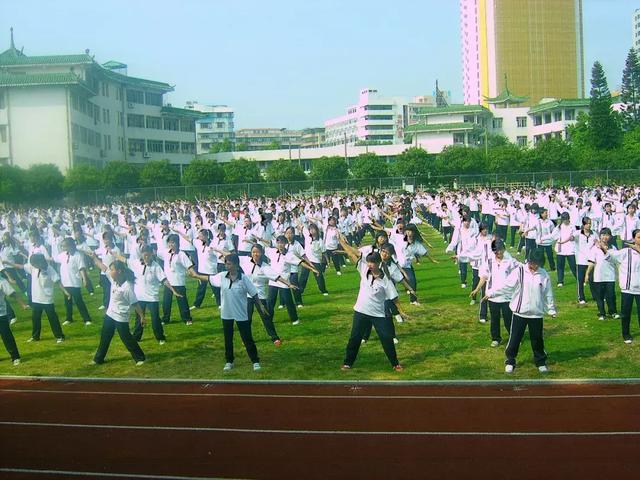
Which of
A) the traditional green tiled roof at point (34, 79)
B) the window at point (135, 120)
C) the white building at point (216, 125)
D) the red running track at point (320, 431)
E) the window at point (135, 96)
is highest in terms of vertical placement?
the white building at point (216, 125)

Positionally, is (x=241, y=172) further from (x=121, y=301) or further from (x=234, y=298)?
(x=234, y=298)

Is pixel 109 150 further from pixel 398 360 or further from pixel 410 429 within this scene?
pixel 410 429

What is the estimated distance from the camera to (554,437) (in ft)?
27.7

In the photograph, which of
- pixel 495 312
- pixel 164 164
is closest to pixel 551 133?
pixel 164 164

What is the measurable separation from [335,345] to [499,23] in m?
116

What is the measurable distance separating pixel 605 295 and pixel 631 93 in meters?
67.6

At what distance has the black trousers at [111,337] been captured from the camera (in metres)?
12.2

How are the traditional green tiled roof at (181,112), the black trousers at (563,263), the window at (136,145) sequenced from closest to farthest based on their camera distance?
1. the black trousers at (563,263)
2. the window at (136,145)
3. the traditional green tiled roof at (181,112)

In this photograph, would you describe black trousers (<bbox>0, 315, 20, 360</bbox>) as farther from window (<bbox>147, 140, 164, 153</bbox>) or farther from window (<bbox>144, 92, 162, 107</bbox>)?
window (<bbox>147, 140, 164, 153</bbox>)

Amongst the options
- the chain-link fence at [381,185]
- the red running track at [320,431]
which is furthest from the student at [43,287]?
the chain-link fence at [381,185]

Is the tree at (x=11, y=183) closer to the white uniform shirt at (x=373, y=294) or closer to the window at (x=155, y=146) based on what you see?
the white uniform shirt at (x=373, y=294)

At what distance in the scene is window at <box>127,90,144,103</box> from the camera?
5777cm

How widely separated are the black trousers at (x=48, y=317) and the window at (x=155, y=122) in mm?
54174

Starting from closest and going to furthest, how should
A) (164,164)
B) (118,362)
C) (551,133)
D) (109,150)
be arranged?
(118,362), (109,150), (164,164), (551,133)
